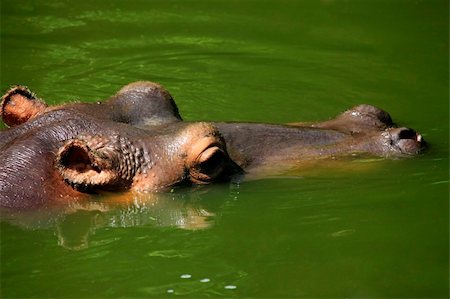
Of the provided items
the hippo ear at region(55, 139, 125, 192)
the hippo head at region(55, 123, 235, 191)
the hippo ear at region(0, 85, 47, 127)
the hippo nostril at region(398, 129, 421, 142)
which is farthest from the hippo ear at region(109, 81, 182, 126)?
the hippo nostril at region(398, 129, 421, 142)

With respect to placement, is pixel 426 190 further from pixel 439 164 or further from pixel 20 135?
pixel 20 135

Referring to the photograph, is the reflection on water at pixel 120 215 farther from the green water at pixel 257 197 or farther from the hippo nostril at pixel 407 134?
the hippo nostril at pixel 407 134

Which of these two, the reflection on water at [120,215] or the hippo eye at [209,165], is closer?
the reflection on water at [120,215]

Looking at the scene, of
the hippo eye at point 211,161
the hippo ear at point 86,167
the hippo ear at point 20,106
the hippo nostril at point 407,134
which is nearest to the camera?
the hippo ear at point 86,167

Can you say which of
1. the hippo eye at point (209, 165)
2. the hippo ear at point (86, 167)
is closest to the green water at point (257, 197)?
the hippo eye at point (209, 165)

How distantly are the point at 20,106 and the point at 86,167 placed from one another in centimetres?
103

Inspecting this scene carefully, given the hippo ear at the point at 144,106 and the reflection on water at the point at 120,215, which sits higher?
the hippo ear at the point at 144,106

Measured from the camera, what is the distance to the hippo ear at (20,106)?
6.93 metres

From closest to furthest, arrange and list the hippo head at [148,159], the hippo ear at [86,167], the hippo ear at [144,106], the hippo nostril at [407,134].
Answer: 1. the hippo ear at [86,167]
2. the hippo head at [148,159]
3. the hippo ear at [144,106]
4. the hippo nostril at [407,134]

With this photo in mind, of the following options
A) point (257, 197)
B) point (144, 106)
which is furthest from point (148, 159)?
point (257, 197)

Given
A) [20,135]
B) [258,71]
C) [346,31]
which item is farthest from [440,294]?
[346,31]

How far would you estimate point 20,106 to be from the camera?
273 inches

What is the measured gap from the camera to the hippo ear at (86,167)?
6.08 metres

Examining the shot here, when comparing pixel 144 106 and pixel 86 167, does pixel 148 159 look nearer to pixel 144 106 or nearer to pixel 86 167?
pixel 86 167
